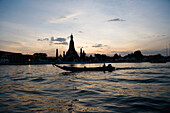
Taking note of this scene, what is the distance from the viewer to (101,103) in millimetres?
9703

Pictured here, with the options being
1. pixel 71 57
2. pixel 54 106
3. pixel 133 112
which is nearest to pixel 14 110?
pixel 54 106

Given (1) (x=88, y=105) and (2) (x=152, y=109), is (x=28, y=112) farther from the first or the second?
(2) (x=152, y=109)

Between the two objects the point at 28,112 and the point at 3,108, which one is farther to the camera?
the point at 3,108

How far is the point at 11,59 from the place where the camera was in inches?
4168

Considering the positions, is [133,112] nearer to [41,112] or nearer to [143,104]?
[143,104]

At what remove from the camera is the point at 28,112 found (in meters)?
7.90

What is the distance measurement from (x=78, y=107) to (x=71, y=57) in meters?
171

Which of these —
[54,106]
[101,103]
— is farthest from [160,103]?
[54,106]

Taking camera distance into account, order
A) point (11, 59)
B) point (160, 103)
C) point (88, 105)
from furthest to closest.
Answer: point (11, 59)
point (160, 103)
point (88, 105)

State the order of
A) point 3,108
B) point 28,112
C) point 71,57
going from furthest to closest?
point 71,57 → point 3,108 → point 28,112

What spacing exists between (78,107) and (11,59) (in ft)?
383

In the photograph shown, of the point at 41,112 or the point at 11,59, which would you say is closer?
the point at 41,112

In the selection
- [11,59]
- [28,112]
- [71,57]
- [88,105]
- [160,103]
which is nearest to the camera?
[28,112]

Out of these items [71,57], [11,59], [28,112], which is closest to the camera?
[28,112]
